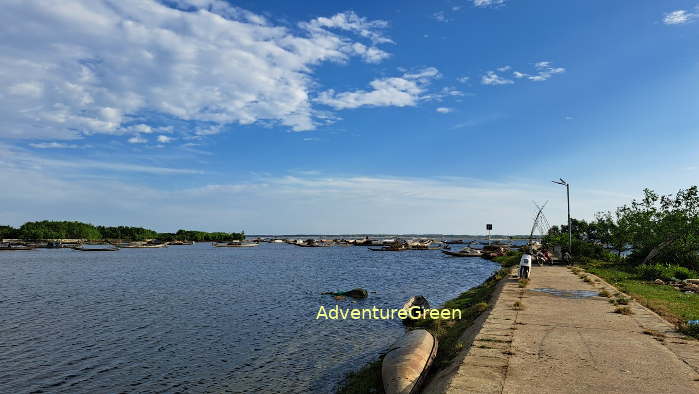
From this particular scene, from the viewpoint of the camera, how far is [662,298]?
21.7 meters

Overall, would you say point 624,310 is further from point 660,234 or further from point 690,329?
point 660,234

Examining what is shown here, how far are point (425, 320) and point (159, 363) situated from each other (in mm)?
13762

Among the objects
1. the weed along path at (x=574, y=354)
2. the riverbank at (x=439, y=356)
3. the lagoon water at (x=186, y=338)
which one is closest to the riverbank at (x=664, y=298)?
the weed along path at (x=574, y=354)

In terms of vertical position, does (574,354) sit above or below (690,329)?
below

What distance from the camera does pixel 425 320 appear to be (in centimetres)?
2314

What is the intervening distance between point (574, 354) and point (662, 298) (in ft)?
46.6

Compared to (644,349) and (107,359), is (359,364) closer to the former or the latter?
(644,349)

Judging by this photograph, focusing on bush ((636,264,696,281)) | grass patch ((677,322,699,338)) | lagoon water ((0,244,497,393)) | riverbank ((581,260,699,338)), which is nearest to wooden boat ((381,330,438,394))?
lagoon water ((0,244,497,393))

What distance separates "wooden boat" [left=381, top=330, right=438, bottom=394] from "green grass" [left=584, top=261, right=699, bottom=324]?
10260mm

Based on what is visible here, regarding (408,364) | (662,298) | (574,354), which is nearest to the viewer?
(574,354)

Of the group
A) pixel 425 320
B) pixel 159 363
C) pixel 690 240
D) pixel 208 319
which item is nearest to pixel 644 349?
pixel 425 320

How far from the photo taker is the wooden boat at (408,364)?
11.7 metres

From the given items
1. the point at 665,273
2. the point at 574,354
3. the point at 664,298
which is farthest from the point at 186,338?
the point at 665,273

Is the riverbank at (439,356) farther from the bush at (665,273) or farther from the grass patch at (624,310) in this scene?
the bush at (665,273)
